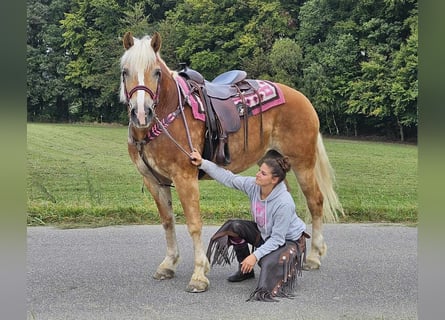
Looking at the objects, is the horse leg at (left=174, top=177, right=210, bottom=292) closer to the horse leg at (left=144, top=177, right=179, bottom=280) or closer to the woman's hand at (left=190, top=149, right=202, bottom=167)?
the woman's hand at (left=190, top=149, right=202, bottom=167)

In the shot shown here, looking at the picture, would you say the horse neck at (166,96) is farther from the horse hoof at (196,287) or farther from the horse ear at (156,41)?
the horse hoof at (196,287)

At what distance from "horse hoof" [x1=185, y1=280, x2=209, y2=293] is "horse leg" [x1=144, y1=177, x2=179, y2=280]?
391mm

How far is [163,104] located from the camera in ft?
11.9

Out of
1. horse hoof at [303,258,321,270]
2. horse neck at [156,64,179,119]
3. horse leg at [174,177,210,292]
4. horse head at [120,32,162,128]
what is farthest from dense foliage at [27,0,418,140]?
horse leg at [174,177,210,292]

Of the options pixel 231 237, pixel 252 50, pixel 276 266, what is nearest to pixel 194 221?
pixel 231 237

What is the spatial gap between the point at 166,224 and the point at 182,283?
531mm

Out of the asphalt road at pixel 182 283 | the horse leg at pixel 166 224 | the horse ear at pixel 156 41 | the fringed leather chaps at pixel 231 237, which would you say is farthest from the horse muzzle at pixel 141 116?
the asphalt road at pixel 182 283

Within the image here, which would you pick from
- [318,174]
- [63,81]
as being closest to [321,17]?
[318,174]

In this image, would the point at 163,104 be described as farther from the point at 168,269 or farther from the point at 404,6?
the point at 404,6

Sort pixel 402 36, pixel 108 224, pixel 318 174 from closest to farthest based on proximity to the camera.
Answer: pixel 318 174 → pixel 108 224 → pixel 402 36

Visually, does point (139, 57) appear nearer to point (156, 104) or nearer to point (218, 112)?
point (156, 104)

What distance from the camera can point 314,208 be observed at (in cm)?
448

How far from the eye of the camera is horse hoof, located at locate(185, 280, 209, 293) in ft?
11.9
